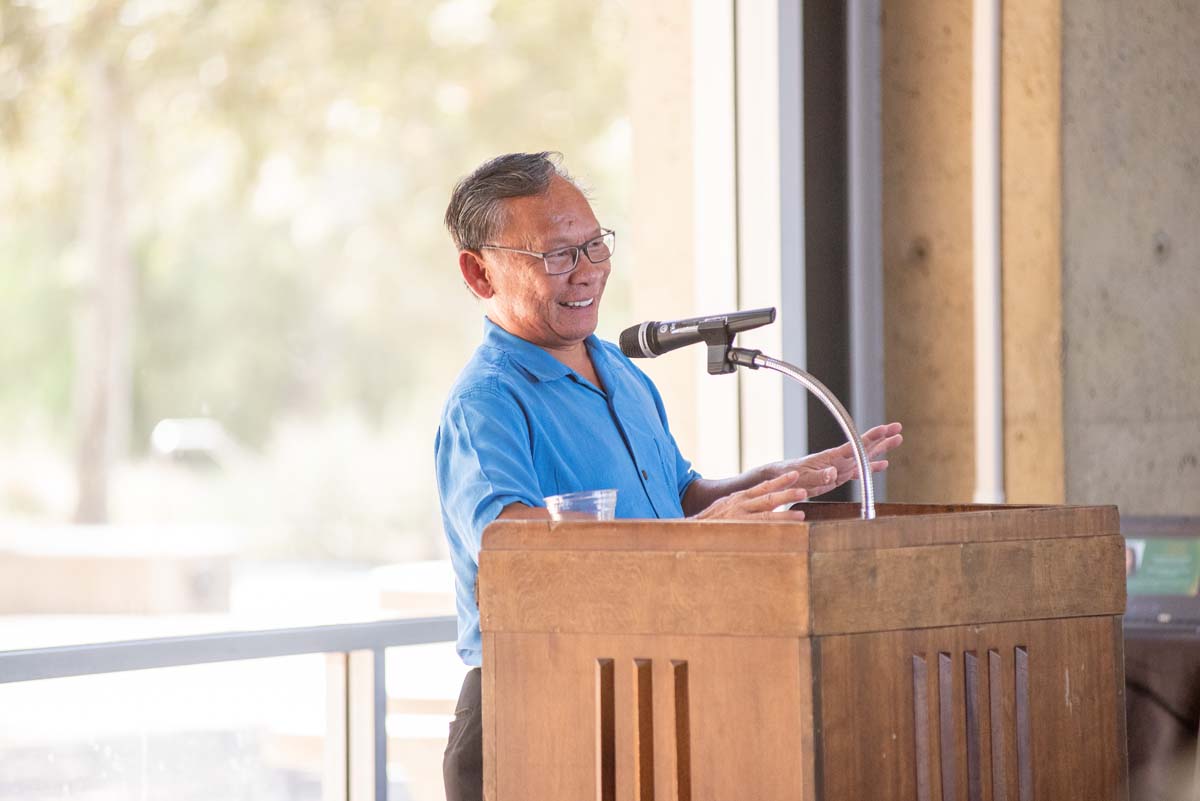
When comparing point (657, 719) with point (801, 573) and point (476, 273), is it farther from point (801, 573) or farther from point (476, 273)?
point (476, 273)

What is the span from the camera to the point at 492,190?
2115 millimetres

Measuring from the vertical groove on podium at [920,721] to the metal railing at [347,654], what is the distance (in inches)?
58.1

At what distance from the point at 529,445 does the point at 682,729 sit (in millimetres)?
617

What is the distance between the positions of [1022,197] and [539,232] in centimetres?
198

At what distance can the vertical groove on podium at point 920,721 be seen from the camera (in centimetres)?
145

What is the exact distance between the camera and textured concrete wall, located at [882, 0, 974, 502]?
3.73 m

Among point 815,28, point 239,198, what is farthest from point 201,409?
point 815,28

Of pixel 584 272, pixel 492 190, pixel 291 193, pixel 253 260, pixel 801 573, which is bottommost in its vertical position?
pixel 801 573

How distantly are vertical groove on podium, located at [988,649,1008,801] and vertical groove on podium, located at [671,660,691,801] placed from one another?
1.08ft

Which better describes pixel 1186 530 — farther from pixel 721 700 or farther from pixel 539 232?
pixel 721 700

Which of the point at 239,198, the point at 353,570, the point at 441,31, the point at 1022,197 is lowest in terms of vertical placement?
the point at 353,570

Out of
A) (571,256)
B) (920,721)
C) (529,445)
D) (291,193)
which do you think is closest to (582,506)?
(529,445)

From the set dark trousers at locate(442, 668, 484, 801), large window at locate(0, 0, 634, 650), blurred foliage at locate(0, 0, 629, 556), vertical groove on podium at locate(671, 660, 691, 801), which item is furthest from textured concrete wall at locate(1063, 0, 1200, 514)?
large window at locate(0, 0, 634, 650)

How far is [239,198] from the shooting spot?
1181cm
